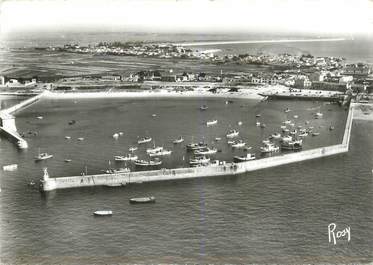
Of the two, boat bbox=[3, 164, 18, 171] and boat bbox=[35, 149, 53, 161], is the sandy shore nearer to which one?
boat bbox=[35, 149, 53, 161]

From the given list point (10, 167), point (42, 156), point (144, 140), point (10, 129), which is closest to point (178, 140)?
point (144, 140)

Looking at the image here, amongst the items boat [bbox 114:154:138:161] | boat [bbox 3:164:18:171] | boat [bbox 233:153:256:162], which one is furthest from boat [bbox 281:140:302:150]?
boat [bbox 3:164:18:171]

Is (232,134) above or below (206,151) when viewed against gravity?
above

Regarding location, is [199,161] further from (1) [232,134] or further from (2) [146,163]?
(1) [232,134]

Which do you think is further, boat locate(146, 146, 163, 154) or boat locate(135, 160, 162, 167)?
boat locate(146, 146, 163, 154)

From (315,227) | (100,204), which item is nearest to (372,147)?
(315,227)

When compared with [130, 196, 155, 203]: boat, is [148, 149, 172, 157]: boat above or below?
above

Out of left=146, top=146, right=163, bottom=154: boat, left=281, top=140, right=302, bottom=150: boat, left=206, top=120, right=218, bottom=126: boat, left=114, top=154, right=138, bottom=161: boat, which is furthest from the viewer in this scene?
left=206, top=120, right=218, bottom=126: boat

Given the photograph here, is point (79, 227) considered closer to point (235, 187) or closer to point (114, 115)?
point (235, 187)
